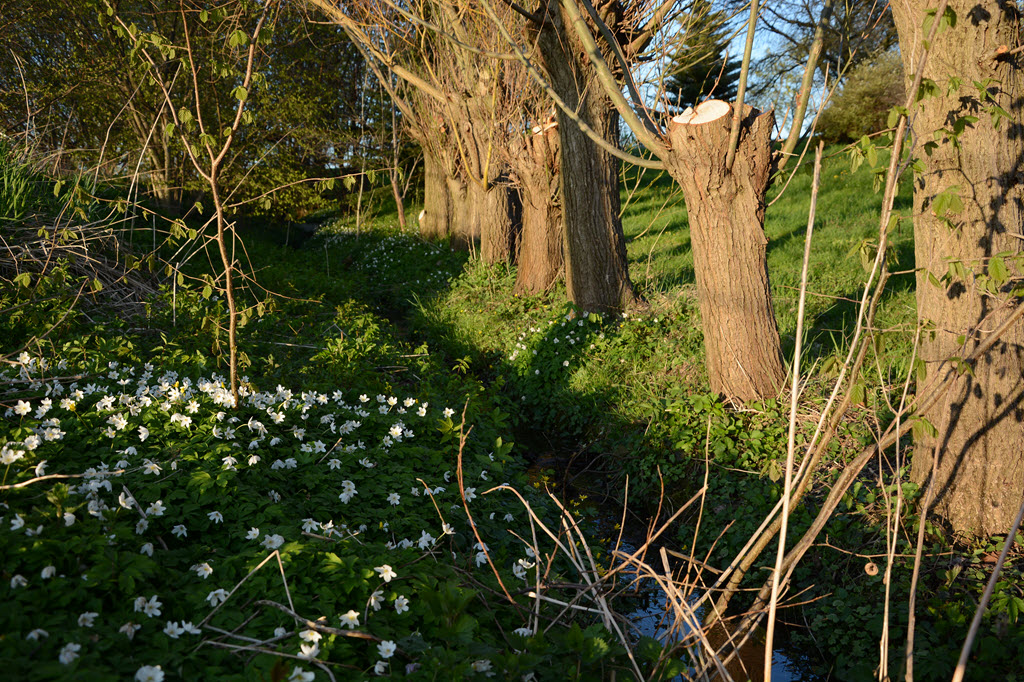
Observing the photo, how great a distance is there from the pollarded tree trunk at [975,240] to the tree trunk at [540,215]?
482cm

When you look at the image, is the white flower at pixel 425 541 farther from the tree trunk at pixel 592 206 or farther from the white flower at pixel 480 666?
the tree trunk at pixel 592 206

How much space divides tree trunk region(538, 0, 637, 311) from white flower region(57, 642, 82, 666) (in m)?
5.62

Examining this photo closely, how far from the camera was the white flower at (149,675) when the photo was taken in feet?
5.54

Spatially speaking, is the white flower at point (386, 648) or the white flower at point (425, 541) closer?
the white flower at point (386, 648)

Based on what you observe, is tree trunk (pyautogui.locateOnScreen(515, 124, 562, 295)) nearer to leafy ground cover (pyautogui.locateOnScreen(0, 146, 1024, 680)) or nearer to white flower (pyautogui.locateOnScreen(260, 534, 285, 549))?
leafy ground cover (pyautogui.locateOnScreen(0, 146, 1024, 680))

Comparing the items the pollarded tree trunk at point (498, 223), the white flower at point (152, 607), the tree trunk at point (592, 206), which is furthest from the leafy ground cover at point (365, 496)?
the pollarded tree trunk at point (498, 223)

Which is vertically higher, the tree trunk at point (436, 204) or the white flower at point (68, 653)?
the tree trunk at point (436, 204)

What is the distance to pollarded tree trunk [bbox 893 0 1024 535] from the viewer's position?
3.04 meters

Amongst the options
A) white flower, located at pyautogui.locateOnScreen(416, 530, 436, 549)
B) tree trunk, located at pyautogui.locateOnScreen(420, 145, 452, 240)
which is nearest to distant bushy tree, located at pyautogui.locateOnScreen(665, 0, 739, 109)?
white flower, located at pyautogui.locateOnScreen(416, 530, 436, 549)

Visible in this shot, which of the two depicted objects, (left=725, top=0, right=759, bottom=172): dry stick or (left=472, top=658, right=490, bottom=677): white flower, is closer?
(left=472, top=658, right=490, bottom=677): white flower

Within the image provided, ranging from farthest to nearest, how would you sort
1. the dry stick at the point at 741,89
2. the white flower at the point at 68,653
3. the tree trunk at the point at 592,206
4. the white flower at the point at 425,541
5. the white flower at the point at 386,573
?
the tree trunk at the point at 592,206 → the dry stick at the point at 741,89 → the white flower at the point at 425,541 → the white flower at the point at 386,573 → the white flower at the point at 68,653

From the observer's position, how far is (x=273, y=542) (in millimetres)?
2305

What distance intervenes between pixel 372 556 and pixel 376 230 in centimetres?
1358

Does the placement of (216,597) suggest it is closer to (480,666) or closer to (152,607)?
(152,607)
